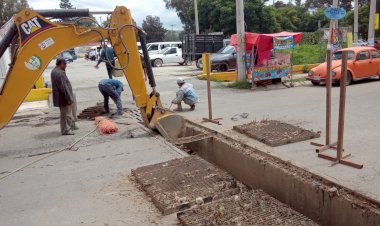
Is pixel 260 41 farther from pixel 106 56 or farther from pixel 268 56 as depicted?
pixel 106 56

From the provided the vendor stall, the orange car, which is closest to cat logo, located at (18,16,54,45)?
the vendor stall

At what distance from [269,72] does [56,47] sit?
8912 mm

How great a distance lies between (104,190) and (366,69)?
1209 centimetres

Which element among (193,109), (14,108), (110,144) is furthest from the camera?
(193,109)

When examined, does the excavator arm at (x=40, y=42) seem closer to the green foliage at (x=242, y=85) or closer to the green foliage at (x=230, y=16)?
the green foliage at (x=242, y=85)

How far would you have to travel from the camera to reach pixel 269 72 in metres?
14.0

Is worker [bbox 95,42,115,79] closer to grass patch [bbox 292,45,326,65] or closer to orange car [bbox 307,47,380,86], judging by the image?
orange car [bbox 307,47,380,86]

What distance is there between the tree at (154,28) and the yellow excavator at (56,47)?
60329mm

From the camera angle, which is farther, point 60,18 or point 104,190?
point 60,18

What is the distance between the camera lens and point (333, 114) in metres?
8.50

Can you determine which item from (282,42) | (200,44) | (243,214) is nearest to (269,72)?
(282,42)

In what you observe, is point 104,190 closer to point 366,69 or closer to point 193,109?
point 193,109

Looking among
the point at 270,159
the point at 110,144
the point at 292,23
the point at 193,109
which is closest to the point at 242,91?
the point at 193,109

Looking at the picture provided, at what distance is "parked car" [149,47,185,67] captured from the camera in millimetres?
30062
